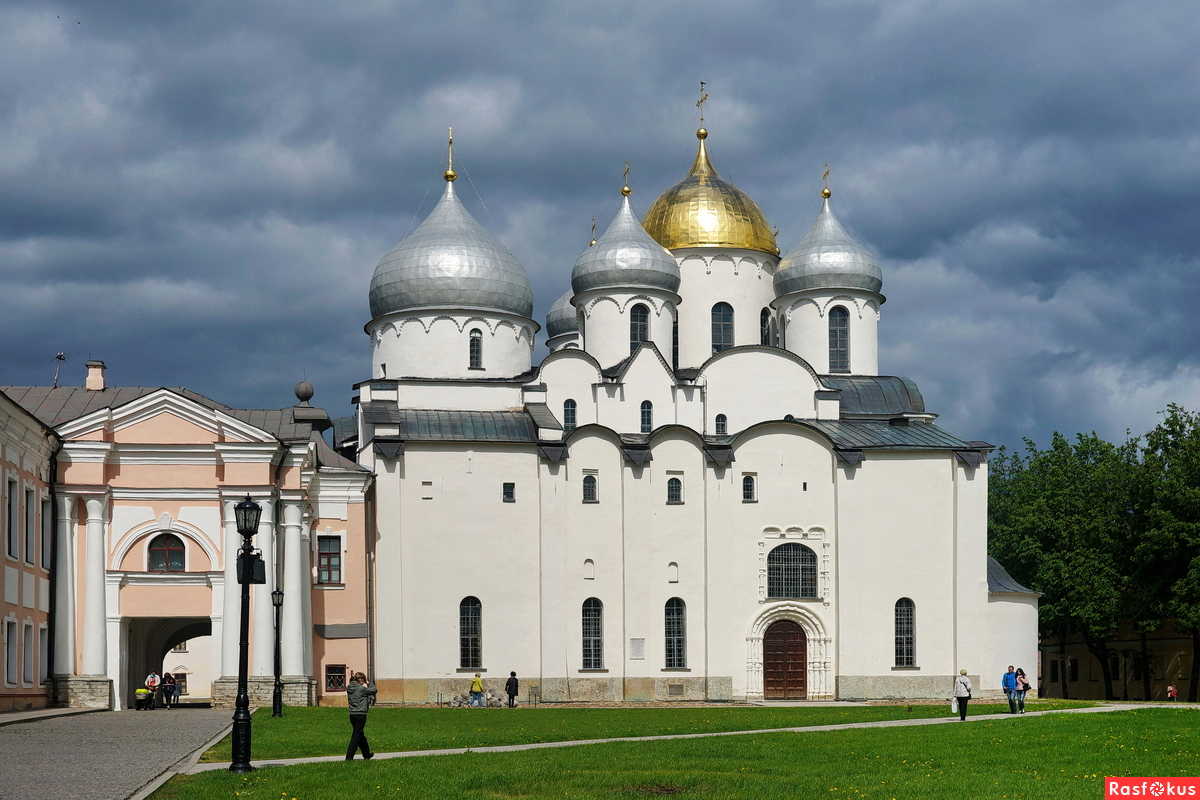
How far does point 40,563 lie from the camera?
35.6 m

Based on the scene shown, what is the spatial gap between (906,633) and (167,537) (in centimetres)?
2270

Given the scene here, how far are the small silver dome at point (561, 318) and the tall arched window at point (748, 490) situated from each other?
12866 millimetres

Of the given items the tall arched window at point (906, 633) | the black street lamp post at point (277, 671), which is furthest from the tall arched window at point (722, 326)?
the black street lamp post at point (277, 671)

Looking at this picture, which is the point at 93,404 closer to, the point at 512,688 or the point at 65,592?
the point at 65,592

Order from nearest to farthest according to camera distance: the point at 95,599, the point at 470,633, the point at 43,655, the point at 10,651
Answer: the point at 10,651, the point at 43,655, the point at 95,599, the point at 470,633

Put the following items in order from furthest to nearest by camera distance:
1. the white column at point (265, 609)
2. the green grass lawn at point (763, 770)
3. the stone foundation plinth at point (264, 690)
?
the white column at point (265, 609) → the stone foundation plinth at point (264, 690) → the green grass lawn at point (763, 770)

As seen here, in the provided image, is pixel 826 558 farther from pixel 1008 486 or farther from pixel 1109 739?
pixel 1109 739

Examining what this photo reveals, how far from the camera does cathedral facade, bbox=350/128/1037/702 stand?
4478 cm

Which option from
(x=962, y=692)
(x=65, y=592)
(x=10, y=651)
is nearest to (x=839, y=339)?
(x=962, y=692)

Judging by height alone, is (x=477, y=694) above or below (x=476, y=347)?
below

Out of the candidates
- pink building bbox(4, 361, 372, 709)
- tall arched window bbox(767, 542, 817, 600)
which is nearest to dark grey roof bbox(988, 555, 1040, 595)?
tall arched window bbox(767, 542, 817, 600)

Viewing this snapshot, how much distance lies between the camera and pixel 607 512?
45.8 metres

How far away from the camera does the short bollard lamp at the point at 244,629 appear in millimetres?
18312

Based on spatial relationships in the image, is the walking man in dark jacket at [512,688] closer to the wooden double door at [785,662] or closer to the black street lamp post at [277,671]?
the wooden double door at [785,662]
